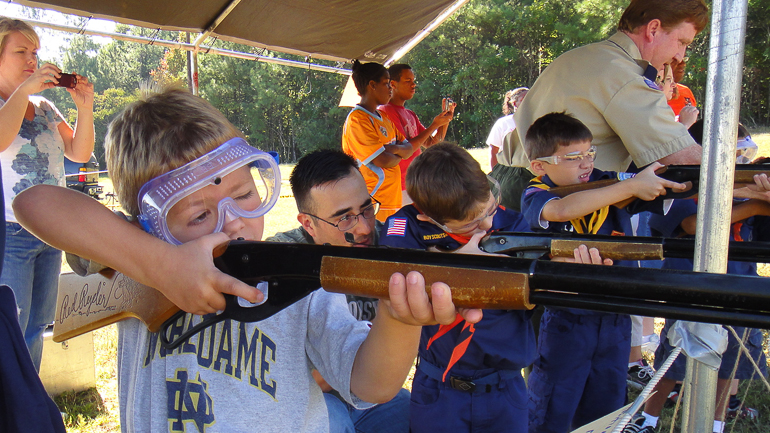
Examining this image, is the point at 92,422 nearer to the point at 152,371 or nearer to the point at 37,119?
the point at 37,119

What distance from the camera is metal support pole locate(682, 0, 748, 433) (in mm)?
1359

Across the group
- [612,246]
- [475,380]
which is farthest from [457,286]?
[475,380]

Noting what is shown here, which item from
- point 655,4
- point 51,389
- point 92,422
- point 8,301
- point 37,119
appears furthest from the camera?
point 51,389

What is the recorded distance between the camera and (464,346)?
2094 mm

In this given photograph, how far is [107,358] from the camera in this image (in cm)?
462

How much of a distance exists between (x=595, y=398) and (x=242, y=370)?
224 cm

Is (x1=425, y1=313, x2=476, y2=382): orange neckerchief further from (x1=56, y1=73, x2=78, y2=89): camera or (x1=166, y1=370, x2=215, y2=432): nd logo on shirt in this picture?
(x1=56, y1=73, x2=78, y2=89): camera

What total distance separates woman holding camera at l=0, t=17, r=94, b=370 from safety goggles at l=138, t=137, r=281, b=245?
2.08 meters

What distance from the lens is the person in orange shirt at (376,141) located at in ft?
16.7

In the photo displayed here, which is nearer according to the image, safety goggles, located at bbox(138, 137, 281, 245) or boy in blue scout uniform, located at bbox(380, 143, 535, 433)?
safety goggles, located at bbox(138, 137, 281, 245)

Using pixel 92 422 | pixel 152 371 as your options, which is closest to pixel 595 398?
pixel 152 371

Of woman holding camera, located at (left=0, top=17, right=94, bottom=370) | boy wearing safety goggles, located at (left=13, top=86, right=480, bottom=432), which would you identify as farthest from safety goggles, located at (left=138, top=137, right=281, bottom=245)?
woman holding camera, located at (left=0, top=17, right=94, bottom=370)

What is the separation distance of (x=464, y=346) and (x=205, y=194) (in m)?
1.24

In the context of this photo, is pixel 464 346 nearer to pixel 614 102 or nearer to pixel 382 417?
pixel 382 417
